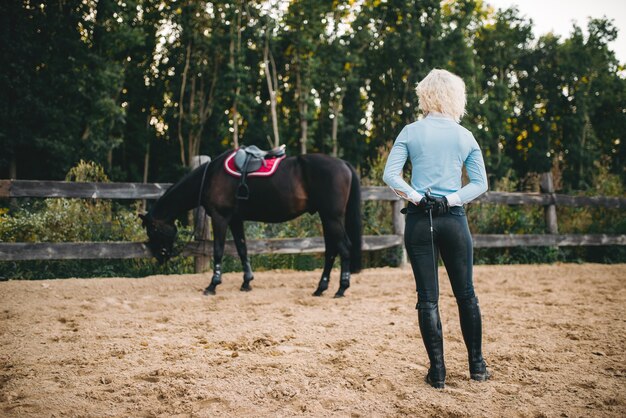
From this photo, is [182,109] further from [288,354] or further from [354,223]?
[288,354]

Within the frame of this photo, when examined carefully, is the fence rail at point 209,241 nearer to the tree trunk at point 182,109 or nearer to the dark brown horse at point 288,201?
the dark brown horse at point 288,201

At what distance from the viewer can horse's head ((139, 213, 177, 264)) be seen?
21.2 ft

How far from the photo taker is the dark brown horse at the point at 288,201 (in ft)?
19.1

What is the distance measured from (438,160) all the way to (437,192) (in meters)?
0.17

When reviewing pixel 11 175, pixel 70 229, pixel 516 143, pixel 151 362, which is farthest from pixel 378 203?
pixel 516 143

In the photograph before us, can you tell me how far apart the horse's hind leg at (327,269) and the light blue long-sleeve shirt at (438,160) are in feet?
10.8

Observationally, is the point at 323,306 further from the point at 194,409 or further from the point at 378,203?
the point at 378,203

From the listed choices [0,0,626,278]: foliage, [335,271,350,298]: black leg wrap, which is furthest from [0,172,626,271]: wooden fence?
[0,0,626,278]: foliage

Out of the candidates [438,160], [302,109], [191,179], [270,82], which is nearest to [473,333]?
[438,160]

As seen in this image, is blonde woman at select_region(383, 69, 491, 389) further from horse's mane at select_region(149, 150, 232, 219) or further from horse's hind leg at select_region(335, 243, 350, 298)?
horse's mane at select_region(149, 150, 232, 219)

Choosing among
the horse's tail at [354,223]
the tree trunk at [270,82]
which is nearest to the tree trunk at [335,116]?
the tree trunk at [270,82]

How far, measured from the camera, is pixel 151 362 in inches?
122

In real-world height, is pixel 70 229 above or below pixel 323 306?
above

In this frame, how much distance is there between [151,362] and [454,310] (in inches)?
118
